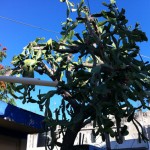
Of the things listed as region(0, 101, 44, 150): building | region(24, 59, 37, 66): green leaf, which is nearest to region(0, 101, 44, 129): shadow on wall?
region(0, 101, 44, 150): building

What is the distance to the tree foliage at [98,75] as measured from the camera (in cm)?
611

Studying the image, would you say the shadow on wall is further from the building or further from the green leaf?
the green leaf

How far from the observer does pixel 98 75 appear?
245 inches

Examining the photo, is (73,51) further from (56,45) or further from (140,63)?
(140,63)

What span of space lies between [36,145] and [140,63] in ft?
38.3

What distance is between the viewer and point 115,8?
23.2ft

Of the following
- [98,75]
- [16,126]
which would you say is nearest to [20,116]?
[16,126]

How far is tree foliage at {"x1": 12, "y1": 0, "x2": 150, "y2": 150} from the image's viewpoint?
611 centimetres

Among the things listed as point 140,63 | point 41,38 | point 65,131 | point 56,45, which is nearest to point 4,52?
point 41,38

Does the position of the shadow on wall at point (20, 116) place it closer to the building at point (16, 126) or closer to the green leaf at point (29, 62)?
the building at point (16, 126)

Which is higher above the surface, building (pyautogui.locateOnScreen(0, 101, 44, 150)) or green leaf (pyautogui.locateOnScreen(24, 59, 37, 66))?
green leaf (pyautogui.locateOnScreen(24, 59, 37, 66))

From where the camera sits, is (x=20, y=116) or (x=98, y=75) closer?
(x=98, y=75)

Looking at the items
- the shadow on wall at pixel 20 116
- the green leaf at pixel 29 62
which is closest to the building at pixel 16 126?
the shadow on wall at pixel 20 116

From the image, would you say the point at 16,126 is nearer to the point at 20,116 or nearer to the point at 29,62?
the point at 20,116
